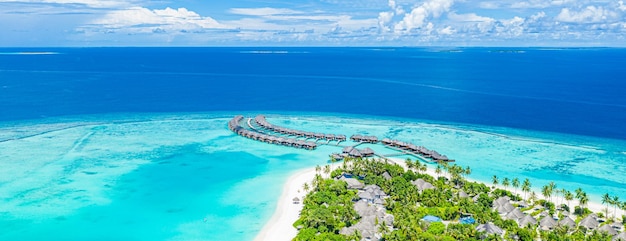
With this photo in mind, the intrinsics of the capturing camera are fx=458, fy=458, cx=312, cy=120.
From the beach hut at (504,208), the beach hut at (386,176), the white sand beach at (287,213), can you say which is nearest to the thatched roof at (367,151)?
the white sand beach at (287,213)

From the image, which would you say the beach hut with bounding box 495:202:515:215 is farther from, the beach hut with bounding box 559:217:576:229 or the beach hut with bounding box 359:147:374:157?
the beach hut with bounding box 359:147:374:157

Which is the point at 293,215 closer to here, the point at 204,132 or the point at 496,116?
the point at 204,132

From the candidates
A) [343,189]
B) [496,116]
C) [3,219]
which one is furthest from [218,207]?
[496,116]

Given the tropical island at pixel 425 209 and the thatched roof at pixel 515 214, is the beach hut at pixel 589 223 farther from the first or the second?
the thatched roof at pixel 515 214

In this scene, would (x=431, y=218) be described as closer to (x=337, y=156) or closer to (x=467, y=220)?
(x=467, y=220)

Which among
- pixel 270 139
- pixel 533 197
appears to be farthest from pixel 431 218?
pixel 270 139

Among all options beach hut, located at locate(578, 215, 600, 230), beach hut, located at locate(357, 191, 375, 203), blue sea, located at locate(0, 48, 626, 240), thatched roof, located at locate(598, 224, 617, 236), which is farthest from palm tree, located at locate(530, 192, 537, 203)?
beach hut, located at locate(357, 191, 375, 203)

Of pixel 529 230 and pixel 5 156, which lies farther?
pixel 5 156
